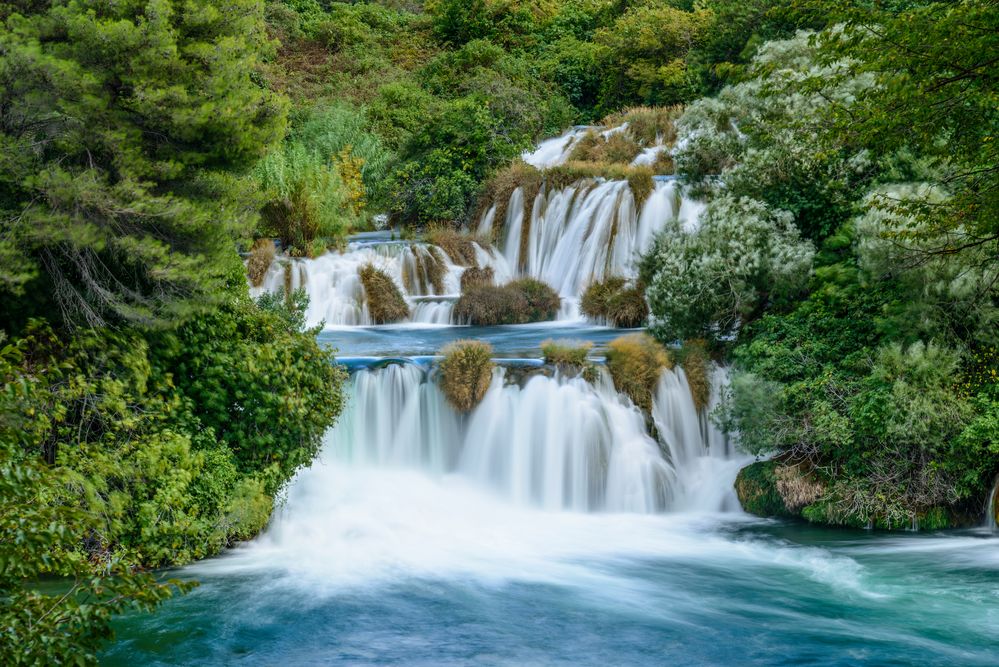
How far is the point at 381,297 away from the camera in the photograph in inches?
826

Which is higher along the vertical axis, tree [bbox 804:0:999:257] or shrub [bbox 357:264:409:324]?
tree [bbox 804:0:999:257]

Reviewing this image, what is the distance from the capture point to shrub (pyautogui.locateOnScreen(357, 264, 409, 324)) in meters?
20.8

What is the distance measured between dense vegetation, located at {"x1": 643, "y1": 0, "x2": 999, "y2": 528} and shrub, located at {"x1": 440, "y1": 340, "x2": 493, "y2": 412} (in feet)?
10.9

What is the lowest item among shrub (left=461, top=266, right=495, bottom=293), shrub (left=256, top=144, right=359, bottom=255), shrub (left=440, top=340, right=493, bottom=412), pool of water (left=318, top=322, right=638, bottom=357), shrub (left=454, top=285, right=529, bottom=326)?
shrub (left=440, top=340, right=493, bottom=412)

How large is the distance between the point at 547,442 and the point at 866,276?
16.9ft

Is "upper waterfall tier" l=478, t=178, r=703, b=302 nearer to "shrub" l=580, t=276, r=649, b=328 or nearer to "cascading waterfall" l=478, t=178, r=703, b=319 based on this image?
"cascading waterfall" l=478, t=178, r=703, b=319

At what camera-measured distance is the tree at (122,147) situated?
920cm

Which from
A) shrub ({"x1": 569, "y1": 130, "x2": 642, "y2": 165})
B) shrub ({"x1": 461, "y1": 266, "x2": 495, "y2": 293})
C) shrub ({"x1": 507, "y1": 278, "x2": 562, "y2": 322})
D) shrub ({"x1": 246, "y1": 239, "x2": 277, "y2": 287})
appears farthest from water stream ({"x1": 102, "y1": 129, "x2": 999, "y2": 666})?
shrub ({"x1": 569, "y1": 130, "x2": 642, "y2": 165})

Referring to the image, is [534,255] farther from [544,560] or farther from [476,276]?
[544,560]

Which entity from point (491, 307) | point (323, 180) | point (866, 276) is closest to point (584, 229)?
point (491, 307)

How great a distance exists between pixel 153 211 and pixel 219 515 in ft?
11.4

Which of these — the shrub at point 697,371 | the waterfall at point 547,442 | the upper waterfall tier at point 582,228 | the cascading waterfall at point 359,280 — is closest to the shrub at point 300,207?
the cascading waterfall at point 359,280

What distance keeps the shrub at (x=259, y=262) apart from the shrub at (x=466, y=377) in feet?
26.8

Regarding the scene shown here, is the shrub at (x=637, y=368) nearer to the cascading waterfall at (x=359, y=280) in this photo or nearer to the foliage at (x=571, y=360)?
the foliage at (x=571, y=360)
